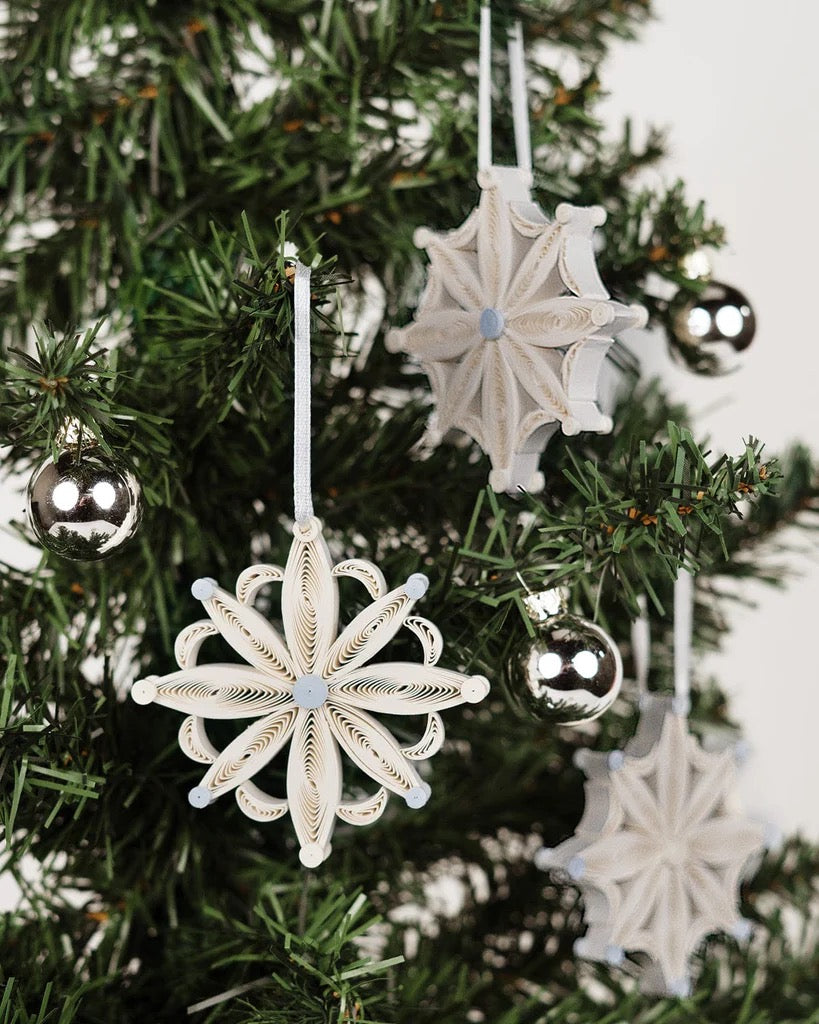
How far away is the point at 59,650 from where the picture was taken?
1.45 ft

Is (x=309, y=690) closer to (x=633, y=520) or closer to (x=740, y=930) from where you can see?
(x=633, y=520)

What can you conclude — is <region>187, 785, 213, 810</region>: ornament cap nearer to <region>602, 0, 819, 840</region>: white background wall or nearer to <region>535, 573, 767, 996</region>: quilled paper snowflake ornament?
<region>535, 573, 767, 996</region>: quilled paper snowflake ornament

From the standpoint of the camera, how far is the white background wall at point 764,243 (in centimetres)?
87

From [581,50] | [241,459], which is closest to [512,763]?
[241,459]

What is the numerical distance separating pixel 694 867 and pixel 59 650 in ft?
0.93

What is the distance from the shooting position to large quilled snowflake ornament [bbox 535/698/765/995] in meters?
0.49

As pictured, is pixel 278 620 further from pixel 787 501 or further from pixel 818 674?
pixel 818 674

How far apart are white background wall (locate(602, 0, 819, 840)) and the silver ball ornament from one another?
18.3 inches

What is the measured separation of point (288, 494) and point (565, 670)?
0.48 ft

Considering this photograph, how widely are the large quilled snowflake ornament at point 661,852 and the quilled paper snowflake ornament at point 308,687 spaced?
0.42 feet

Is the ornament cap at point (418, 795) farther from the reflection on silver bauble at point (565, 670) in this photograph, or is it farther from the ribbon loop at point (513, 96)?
the ribbon loop at point (513, 96)

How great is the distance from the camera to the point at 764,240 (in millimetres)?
882

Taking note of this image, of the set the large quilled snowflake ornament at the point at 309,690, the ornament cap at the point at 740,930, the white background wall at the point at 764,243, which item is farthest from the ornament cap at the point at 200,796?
the white background wall at the point at 764,243

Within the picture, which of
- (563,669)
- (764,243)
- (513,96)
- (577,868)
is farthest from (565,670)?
(764,243)
